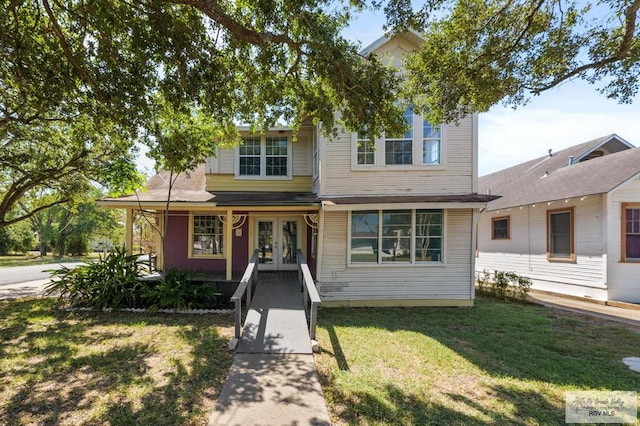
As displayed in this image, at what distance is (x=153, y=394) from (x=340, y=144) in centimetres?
743

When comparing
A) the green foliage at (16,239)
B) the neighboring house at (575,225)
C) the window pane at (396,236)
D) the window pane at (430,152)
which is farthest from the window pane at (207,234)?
the green foliage at (16,239)

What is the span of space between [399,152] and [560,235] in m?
7.73

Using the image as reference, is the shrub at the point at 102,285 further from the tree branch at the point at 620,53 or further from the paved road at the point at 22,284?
the tree branch at the point at 620,53

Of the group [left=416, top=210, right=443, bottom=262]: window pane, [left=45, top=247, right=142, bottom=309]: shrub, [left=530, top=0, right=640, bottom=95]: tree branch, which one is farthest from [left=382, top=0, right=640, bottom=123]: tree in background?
[left=45, top=247, right=142, bottom=309]: shrub

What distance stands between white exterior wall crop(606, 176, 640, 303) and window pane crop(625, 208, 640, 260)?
0.89 feet

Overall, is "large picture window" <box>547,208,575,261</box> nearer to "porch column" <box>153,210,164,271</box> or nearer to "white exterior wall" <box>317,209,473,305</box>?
"white exterior wall" <box>317,209,473,305</box>

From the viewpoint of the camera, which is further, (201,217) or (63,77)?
(201,217)

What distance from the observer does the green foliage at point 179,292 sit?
820 centimetres

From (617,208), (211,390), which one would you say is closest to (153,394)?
(211,390)

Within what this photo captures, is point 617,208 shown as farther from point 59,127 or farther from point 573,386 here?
point 59,127

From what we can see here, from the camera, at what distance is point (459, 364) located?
5.25 meters

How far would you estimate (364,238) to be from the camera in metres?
9.24

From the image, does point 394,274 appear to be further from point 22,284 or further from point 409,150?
point 22,284

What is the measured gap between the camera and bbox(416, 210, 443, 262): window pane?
9258mm
